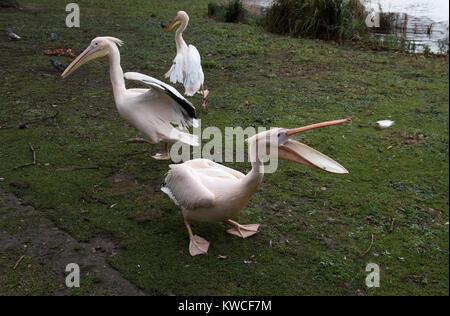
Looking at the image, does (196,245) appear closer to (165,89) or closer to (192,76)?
(165,89)

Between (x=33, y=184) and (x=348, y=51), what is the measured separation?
20.8 feet

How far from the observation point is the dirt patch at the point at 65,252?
2850mm

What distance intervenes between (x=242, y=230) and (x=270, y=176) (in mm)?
943

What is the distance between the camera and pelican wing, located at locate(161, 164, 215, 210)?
3.07m

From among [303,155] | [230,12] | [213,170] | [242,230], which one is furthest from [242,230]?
[230,12]

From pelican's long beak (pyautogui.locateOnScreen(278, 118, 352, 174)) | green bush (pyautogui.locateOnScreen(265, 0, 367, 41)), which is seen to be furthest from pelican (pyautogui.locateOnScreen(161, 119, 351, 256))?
green bush (pyautogui.locateOnScreen(265, 0, 367, 41))

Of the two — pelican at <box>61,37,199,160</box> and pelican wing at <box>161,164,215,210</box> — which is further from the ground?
pelican at <box>61,37,199,160</box>

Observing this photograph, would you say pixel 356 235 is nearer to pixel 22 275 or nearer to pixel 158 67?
pixel 22 275

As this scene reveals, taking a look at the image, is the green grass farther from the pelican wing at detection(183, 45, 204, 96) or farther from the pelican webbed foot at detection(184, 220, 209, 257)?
the pelican wing at detection(183, 45, 204, 96)

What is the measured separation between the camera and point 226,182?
312cm

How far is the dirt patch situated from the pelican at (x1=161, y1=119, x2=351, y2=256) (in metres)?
0.56

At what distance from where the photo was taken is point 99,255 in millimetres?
3133

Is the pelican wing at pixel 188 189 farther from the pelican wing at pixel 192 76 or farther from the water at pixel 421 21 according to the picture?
the water at pixel 421 21

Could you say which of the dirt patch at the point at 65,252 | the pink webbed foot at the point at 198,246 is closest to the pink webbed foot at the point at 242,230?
Answer: the pink webbed foot at the point at 198,246
